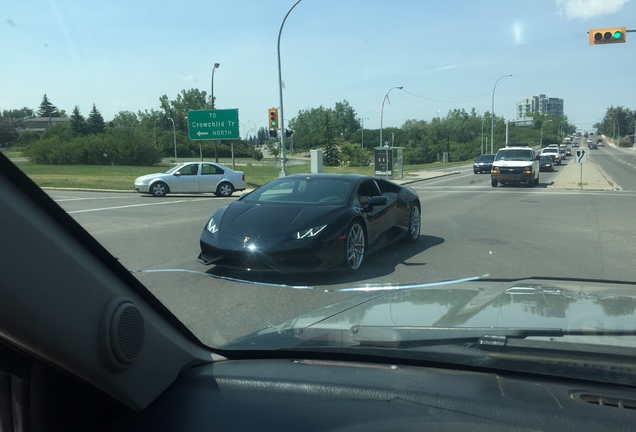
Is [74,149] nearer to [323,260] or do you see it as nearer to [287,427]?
[287,427]

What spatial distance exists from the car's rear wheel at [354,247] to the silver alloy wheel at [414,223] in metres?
2.50

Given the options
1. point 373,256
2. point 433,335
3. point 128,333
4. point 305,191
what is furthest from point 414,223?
point 128,333

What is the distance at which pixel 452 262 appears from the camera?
8531mm

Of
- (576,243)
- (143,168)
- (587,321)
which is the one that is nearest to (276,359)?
(587,321)

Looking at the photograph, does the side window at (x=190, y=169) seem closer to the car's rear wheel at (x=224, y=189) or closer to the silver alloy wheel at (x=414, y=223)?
the car's rear wheel at (x=224, y=189)

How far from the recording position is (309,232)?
6.95 m

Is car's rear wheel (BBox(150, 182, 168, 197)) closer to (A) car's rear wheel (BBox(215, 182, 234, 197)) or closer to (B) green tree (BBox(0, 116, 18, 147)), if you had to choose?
(A) car's rear wheel (BBox(215, 182, 234, 197))

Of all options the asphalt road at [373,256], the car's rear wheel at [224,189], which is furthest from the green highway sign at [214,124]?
the asphalt road at [373,256]

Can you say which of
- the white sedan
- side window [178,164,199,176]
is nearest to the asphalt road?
the white sedan

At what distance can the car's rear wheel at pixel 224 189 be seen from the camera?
24422 mm

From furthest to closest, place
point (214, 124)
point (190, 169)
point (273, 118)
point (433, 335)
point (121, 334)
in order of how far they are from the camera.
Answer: point (214, 124) < point (273, 118) < point (190, 169) < point (433, 335) < point (121, 334)

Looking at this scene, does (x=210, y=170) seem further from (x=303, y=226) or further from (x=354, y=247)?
(x=303, y=226)

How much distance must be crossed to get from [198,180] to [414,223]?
15.2 metres

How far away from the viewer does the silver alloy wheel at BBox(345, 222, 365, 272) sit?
736 centimetres
